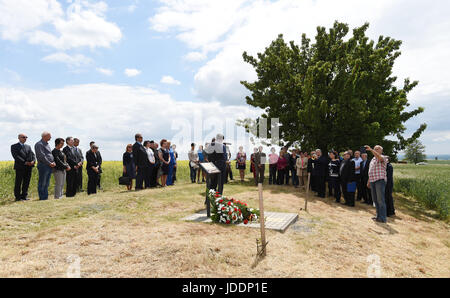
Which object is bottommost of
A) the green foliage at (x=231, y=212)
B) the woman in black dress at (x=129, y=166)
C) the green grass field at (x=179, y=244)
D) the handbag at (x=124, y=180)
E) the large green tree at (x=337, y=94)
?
the green grass field at (x=179, y=244)

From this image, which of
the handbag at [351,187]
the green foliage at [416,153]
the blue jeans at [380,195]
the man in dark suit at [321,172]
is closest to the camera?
the blue jeans at [380,195]

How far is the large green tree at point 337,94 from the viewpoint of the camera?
48.4 ft

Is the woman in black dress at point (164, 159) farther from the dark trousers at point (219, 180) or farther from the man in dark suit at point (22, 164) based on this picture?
the man in dark suit at point (22, 164)

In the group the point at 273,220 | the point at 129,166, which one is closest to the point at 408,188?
the point at 273,220

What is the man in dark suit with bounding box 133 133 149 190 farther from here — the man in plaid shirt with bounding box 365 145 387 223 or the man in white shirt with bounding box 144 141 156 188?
the man in plaid shirt with bounding box 365 145 387 223

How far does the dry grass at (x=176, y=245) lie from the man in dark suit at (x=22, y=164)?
2800 millimetres

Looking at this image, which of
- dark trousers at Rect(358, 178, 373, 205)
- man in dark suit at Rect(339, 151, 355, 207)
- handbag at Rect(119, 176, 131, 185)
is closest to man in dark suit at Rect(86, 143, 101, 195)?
handbag at Rect(119, 176, 131, 185)

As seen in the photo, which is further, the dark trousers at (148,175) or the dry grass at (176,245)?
the dark trousers at (148,175)

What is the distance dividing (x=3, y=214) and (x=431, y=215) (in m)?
15.8

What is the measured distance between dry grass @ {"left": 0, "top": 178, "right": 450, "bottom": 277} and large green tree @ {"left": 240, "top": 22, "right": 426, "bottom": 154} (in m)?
7.59

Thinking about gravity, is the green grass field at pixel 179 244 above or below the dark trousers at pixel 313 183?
below

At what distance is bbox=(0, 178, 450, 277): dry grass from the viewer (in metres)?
4.30

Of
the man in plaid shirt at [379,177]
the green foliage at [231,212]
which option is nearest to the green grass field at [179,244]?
the green foliage at [231,212]
